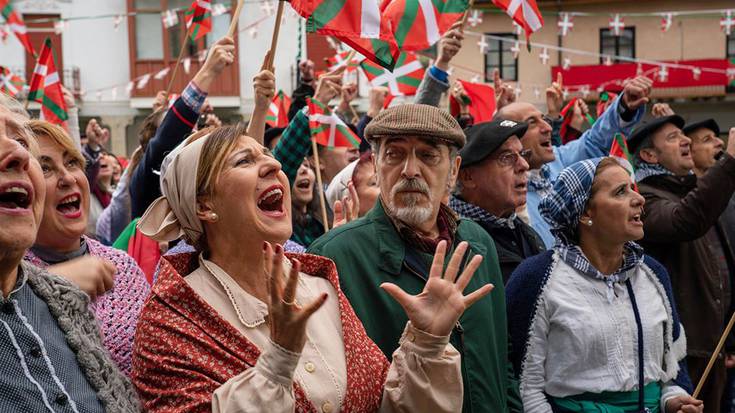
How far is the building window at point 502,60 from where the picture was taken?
29.2m

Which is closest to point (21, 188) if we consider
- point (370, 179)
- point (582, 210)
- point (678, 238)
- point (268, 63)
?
point (268, 63)

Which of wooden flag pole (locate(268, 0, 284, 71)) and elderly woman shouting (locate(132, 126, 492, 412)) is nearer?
elderly woman shouting (locate(132, 126, 492, 412))

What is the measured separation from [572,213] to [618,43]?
90.4 ft

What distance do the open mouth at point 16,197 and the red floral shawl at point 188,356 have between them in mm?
505

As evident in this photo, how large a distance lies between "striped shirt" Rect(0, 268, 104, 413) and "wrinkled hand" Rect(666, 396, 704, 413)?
250cm

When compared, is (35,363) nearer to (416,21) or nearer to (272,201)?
(272,201)

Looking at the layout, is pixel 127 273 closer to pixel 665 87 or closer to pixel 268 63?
pixel 268 63

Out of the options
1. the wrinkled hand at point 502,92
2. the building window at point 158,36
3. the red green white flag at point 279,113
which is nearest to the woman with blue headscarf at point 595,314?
the wrinkled hand at point 502,92

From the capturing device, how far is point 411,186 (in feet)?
11.2

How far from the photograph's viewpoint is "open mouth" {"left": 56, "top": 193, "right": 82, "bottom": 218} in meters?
3.12

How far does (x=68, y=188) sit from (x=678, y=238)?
134 inches

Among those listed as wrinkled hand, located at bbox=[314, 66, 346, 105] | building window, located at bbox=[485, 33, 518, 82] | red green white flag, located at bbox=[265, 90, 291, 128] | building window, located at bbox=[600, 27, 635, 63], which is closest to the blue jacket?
wrinkled hand, located at bbox=[314, 66, 346, 105]

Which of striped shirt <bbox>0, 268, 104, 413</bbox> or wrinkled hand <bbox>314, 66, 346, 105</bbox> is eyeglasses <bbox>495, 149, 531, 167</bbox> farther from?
striped shirt <bbox>0, 268, 104, 413</bbox>

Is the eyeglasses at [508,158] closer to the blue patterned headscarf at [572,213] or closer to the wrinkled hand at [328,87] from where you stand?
the blue patterned headscarf at [572,213]
